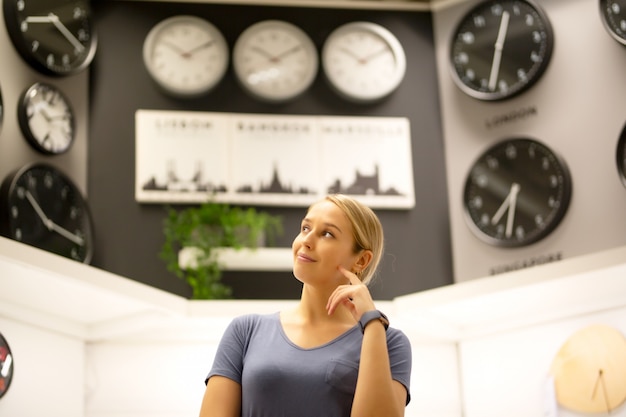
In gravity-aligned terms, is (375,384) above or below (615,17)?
below

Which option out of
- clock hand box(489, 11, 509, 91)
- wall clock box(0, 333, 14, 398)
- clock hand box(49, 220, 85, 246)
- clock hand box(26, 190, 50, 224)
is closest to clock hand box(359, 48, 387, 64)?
clock hand box(489, 11, 509, 91)

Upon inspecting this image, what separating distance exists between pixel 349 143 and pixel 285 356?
3022 mm

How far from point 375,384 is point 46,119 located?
2.89 meters

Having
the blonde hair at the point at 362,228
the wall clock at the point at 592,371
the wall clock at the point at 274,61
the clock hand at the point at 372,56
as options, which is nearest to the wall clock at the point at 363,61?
the clock hand at the point at 372,56

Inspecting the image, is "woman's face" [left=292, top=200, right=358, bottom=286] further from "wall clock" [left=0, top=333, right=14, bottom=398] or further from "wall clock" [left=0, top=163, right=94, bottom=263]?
"wall clock" [left=0, top=163, right=94, bottom=263]

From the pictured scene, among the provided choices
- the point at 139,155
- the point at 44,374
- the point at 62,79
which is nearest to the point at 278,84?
the point at 139,155

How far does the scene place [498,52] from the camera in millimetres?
4340

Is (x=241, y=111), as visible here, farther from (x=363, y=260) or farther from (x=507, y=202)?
(x=363, y=260)

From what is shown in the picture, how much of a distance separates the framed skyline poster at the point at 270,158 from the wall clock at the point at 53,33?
452 mm

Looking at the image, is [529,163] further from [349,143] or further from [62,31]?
[62,31]

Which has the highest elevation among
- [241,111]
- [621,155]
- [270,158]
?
[241,111]

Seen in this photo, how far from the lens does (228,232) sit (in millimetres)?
4090

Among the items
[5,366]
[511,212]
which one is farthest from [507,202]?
[5,366]

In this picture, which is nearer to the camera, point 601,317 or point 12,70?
point 601,317
